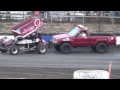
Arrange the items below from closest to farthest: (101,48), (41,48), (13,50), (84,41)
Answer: (13,50)
(41,48)
(84,41)
(101,48)

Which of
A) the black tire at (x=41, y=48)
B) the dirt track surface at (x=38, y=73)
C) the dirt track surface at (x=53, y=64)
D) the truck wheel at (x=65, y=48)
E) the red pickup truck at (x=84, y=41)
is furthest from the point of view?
the red pickup truck at (x=84, y=41)

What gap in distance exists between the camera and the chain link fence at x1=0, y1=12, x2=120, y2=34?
2562 cm

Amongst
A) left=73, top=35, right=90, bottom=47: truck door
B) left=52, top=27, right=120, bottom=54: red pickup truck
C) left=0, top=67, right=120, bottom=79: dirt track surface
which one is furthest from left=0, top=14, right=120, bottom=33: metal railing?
left=0, top=67, right=120, bottom=79: dirt track surface

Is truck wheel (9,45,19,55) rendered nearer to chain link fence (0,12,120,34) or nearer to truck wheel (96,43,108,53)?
truck wheel (96,43,108,53)

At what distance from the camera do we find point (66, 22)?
2761 centimetres

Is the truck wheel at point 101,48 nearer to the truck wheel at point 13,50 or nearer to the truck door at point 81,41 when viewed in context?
the truck door at point 81,41

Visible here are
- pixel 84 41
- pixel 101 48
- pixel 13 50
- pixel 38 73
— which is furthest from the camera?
pixel 101 48

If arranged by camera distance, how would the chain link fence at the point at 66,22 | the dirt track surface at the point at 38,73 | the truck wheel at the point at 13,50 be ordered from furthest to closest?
the chain link fence at the point at 66,22
the truck wheel at the point at 13,50
the dirt track surface at the point at 38,73

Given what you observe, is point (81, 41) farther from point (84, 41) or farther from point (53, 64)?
point (53, 64)

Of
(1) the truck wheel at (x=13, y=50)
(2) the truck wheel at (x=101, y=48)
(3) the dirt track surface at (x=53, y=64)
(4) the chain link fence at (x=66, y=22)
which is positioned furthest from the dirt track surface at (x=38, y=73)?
(4) the chain link fence at (x=66, y=22)

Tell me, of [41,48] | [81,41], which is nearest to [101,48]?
[81,41]

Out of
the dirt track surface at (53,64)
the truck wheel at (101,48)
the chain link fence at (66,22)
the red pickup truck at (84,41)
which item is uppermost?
the chain link fence at (66,22)

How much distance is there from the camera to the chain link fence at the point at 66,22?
25.6m
